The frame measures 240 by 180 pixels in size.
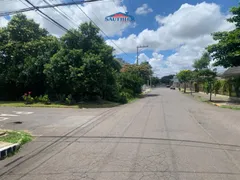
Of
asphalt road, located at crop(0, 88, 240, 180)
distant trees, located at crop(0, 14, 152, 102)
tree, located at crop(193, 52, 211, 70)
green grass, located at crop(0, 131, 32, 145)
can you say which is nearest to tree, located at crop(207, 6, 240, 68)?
distant trees, located at crop(0, 14, 152, 102)

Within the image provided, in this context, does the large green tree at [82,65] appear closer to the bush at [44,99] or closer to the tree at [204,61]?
the bush at [44,99]

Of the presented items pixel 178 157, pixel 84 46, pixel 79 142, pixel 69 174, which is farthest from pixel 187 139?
pixel 84 46

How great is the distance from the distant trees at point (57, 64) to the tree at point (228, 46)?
34.8 feet

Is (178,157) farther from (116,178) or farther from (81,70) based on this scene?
(81,70)

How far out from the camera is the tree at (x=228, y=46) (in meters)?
18.1

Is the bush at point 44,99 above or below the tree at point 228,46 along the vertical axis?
below

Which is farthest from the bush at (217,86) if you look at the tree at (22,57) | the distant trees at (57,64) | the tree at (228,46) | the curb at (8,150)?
the curb at (8,150)

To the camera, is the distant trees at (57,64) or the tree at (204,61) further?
the tree at (204,61)

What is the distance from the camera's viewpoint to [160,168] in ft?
14.7

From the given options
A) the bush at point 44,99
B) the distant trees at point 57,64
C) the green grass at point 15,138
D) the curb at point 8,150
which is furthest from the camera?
the bush at point 44,99

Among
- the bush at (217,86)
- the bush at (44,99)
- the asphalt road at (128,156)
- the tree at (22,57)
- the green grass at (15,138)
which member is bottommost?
the asphalt road at (128,156)

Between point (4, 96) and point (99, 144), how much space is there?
22.6m

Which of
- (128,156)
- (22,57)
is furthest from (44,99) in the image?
(128,156)

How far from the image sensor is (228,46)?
18.7 meters
